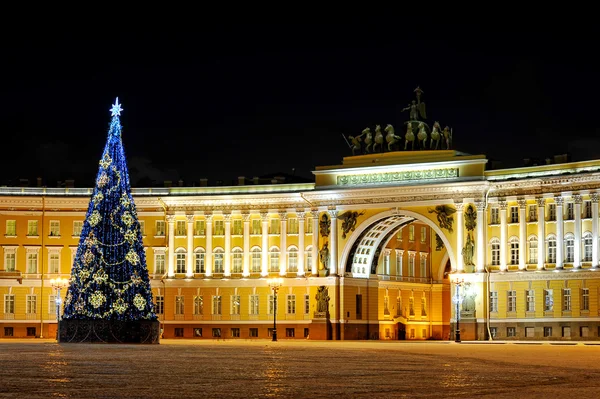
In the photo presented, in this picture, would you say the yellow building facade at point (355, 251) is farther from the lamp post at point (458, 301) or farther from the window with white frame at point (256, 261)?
the lamp post at point (458, 301)

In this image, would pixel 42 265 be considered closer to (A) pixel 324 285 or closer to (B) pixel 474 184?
Result: (A) pixel 324 285

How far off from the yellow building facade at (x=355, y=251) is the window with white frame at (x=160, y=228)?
0.15m

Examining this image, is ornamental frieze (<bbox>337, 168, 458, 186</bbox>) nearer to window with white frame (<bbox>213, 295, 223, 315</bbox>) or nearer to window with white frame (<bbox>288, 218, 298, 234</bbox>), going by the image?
window with white frame (<bbox>288, 218, 298, 234</bbox>)

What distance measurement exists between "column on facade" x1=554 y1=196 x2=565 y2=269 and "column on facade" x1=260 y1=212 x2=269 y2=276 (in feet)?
78.1

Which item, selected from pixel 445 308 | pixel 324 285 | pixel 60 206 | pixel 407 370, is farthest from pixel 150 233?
pixel 407 370

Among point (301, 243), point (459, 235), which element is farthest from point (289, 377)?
point (301, 243)

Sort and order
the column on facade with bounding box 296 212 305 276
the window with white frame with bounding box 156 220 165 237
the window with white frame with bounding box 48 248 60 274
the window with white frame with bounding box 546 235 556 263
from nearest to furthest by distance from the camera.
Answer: the window with white frame with bounding box 546 235 556 263
the column on facade with bounding box 296 212 305 276
the window with white frame with bounding box 48 248 60 274
the window with white frame with bounding box 156 220 165 237

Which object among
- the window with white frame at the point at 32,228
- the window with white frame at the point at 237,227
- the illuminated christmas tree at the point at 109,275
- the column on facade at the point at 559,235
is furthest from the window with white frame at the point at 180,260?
the column on facade at the point at 559,235

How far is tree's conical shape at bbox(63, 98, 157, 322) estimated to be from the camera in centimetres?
6900

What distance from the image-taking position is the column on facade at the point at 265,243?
322ft

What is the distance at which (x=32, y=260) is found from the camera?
101 m

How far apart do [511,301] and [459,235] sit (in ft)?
19.7

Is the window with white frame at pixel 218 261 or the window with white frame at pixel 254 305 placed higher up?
the window with white frame at pixel 218 261

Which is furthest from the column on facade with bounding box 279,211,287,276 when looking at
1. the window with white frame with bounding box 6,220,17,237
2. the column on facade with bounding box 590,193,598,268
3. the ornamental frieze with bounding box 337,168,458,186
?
the column on facade with bounding box 590,193,598,268
